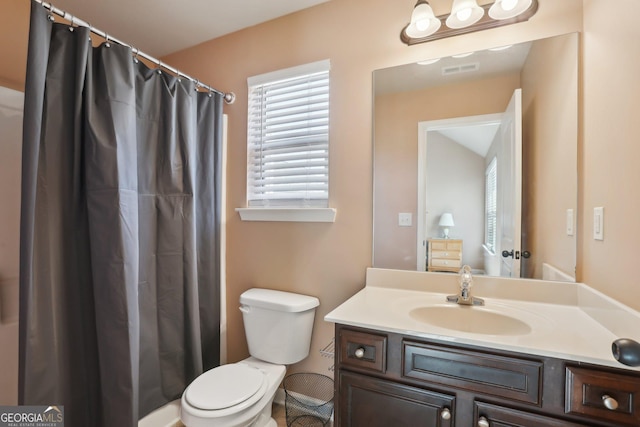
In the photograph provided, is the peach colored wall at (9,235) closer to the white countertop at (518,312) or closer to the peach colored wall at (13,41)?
the peach colored wall at (13,41)

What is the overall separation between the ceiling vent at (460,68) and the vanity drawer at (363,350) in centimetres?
127

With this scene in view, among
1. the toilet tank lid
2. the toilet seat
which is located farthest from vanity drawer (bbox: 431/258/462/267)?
the toilet seat

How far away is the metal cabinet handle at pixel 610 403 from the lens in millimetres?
779

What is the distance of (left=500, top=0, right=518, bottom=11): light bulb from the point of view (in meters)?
1.25

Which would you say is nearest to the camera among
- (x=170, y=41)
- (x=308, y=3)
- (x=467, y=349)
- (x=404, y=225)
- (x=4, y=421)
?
(x=467, y=349)

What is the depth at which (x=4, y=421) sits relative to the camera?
3.90ft

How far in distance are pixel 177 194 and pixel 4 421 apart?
1.16m

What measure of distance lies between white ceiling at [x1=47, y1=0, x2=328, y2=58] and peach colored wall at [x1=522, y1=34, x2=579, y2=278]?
4.06ft

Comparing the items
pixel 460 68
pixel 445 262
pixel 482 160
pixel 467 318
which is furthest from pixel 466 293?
pixel 460 68

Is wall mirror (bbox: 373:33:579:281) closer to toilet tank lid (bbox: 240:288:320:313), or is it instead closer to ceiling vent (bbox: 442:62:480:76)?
ceiling vent (bbox: 442:62:480:76)

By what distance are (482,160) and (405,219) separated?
461 millimetres

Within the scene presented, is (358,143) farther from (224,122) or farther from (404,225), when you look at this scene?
(224,122)

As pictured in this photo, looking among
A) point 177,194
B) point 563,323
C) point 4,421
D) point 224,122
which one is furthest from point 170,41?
point 563,323

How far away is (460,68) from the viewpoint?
1.43 meters
